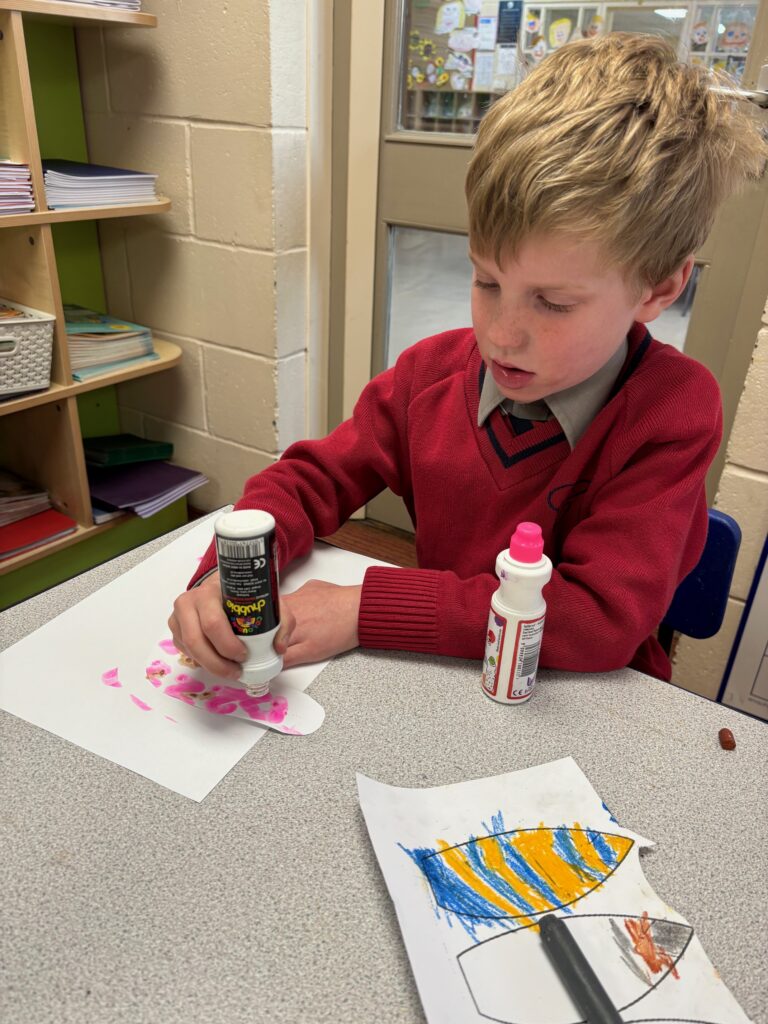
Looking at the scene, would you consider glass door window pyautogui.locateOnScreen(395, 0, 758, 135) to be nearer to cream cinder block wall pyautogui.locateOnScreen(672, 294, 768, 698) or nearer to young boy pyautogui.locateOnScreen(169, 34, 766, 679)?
cream cinder block wall pyautogui.locateOnScreen(672, 294, 768, 698)

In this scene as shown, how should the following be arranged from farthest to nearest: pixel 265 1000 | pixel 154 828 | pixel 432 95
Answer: pixel 432 95 < pixel 154 828 < pixel 265 1000

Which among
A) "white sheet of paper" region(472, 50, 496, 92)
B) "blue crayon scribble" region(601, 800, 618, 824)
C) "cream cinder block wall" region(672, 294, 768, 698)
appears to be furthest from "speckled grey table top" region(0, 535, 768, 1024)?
"white sheet of paper" region(472, 50, 496, 92)

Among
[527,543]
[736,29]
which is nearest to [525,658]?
[527,543]

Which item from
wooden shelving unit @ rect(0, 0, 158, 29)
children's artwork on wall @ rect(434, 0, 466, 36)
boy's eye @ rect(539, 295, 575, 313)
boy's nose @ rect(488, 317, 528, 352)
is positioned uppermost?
children's artwork on wall @ rect(434, 0, 466, 36)

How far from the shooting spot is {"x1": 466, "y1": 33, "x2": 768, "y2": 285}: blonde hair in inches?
24.0

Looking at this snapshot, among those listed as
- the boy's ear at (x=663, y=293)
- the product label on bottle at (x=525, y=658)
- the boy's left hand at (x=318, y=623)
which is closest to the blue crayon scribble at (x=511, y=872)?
the product label on bottle at (x=525, y=658)

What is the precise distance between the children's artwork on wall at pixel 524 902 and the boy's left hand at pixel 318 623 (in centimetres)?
16

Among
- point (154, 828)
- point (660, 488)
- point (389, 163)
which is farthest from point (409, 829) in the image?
point (389, 163)

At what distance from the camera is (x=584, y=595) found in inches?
27.5

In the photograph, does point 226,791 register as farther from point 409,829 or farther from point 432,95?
point 432,95

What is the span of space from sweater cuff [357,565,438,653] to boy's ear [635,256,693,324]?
332mm

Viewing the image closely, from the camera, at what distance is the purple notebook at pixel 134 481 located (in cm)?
186

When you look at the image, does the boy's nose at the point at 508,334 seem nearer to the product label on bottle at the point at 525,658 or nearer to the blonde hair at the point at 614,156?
the blonde hair at the point at 614,156

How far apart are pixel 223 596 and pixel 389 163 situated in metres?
1.49
